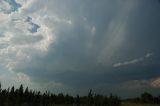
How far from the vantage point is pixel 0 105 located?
180750mm

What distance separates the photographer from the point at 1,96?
197 meters

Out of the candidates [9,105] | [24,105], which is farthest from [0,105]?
[24,105]

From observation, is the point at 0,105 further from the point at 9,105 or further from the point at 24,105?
the point at 24,105

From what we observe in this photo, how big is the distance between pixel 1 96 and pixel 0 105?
17130 millimetres

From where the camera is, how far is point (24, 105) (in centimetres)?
19925

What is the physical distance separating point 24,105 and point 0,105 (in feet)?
76.1

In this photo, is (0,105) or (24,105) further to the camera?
(24,105)

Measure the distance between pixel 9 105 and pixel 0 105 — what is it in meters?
9.64

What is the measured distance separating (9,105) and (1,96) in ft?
41.8

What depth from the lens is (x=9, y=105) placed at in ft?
621

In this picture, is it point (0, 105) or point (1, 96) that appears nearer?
point (0, 105)

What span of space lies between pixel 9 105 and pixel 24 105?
1379 centimetres
